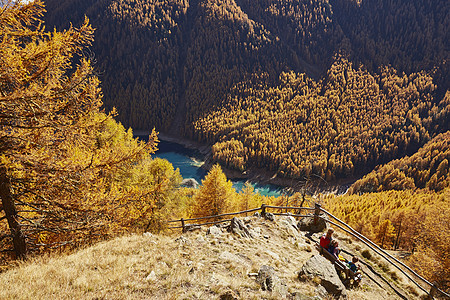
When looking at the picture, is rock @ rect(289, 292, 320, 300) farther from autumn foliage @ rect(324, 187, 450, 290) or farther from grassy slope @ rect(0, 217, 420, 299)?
autumn foliage @ rect(324, 187, 450, 290)

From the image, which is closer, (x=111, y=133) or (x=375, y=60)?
(x=111, y=133)

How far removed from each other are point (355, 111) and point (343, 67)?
69.5m

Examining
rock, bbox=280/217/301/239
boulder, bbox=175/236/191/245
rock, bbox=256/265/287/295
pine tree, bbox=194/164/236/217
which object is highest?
rock, bbox=256/265/287/295

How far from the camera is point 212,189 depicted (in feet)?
100

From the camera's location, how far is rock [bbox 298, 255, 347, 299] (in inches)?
316

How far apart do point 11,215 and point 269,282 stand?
9.07 m

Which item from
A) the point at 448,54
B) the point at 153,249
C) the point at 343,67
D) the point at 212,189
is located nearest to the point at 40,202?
the point at 153,249

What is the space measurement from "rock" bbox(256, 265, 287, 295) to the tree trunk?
854cm

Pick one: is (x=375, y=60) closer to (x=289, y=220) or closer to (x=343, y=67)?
(x=343, y=67)

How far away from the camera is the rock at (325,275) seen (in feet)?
26.3

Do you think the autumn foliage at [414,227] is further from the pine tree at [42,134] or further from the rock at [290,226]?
the pine tree at [42,134]

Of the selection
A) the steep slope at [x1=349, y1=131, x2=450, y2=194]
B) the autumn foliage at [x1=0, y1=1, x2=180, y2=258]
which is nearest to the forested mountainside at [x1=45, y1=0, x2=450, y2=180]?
the steep slope at [x1=349, y1=131, x2=450, y2=194]

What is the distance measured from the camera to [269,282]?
7457mm

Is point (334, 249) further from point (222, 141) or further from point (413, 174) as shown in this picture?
point (222, 141)
